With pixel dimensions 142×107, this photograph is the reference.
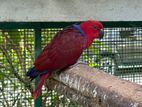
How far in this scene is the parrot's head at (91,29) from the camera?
237cm

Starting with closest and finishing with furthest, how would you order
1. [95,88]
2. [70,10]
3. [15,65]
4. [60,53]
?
[95,88] → [60,53] → [70,10] → [15,65]

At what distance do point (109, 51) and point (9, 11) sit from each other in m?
0.75

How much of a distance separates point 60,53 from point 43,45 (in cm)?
43

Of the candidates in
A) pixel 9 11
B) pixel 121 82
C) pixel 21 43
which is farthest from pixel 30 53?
pixel 121 82

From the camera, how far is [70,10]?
240cm

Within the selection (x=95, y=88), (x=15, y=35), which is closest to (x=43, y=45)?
(x=15, y=35)

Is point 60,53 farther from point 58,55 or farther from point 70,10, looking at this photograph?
point 70,10

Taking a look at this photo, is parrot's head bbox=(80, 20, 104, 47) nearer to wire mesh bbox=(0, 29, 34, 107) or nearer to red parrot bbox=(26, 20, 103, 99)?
red parrot bbox=(26, 20, 103, 99)

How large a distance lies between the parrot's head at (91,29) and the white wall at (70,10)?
0.27 ft

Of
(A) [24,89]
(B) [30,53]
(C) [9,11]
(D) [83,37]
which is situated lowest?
(A) [24,89]

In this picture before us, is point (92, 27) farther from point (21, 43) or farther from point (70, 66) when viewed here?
point (21, 43)

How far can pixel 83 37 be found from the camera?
231 centimetres

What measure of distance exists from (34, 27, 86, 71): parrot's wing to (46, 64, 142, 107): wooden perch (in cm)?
9

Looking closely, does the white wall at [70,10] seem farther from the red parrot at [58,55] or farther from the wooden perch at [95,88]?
the wooden perch at [95,88]
